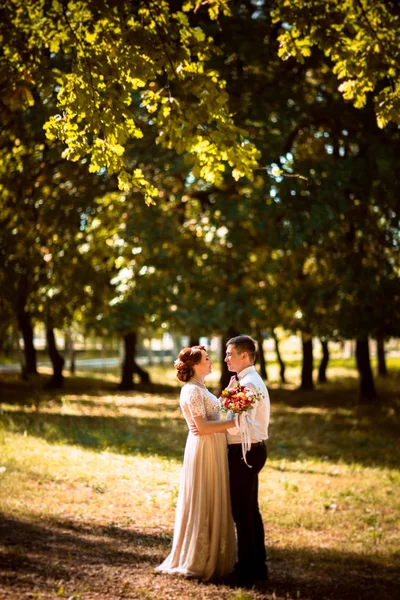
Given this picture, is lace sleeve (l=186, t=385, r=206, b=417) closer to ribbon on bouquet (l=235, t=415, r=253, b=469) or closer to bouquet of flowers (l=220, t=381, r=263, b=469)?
bouquet of flowers (l=220, t=381, r=263, b=469)

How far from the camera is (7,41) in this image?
304 inches

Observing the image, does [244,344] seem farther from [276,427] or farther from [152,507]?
[276,427]

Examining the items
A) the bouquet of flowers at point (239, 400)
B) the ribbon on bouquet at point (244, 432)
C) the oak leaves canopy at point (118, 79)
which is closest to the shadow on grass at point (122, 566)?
the ribbon on bouquet at point (244, 432)

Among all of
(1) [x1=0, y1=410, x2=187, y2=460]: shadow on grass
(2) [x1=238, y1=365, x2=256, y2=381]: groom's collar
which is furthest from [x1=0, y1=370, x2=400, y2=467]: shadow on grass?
(2) [x1=238, y1=365, x2=256, y2=381]: groom's collar

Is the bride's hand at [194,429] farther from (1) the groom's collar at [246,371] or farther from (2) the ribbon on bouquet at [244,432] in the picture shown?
(1) the groom's collar at [246,371]

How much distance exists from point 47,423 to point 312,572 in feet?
33.3

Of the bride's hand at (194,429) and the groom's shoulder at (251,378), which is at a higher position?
the groom's shoulder at (251,378)

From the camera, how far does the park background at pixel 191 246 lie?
7.17 metres

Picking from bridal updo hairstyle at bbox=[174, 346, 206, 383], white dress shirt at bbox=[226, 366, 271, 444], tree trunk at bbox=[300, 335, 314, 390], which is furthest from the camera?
tree trunk at bbox=[300, 335, 314, 390]

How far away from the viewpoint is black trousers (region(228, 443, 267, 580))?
6.61 meters

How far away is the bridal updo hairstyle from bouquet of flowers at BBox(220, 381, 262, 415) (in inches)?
18.4

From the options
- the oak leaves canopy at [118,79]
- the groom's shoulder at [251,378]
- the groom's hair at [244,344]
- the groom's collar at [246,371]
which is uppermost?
the oak leaves canopy at [118,79]

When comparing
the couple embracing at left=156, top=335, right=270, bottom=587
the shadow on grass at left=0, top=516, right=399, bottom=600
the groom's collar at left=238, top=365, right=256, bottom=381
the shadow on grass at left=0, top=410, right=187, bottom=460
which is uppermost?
the groom's collar at left=238, top=365, right=256, bottom=381

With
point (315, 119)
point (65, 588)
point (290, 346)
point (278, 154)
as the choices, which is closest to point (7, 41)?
point (65, 588)
